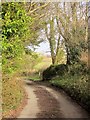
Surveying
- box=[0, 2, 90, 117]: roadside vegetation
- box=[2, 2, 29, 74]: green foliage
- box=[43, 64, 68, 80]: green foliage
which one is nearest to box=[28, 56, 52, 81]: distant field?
box=[0, 2, 90, 117]: roadside vegetation

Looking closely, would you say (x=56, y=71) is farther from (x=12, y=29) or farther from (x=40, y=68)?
(x=12, y=29)

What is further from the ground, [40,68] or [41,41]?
[41,41]

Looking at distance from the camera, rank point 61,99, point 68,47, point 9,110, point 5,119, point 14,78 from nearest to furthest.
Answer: point 5,119
point 9,110
point 14,78
point 61,99
point 68,47

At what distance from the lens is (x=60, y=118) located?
9.59 meters

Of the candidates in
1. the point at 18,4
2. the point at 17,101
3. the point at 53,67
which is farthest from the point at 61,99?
the point at 53,67

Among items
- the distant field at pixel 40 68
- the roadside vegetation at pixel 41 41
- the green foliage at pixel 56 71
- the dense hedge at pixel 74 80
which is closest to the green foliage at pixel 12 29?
the roadside vegetation at pixel 41 41

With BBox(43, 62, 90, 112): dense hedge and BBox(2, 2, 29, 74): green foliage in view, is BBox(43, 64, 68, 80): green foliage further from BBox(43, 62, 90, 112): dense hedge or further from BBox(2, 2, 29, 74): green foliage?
BBox(2, 2, 29, 74): green foliage

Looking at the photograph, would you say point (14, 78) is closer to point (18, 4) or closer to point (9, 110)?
point (9, 110)

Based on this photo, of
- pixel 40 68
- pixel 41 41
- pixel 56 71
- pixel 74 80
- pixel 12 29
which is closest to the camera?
pixel 12 29


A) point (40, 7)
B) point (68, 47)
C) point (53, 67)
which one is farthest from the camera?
point (53, 67)

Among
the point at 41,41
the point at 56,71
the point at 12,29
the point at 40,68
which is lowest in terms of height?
the point at 40,68

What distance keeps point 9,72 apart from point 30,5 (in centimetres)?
311

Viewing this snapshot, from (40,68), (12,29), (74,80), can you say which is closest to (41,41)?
(74,80)

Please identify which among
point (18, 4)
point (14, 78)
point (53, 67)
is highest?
point (18, 4)
